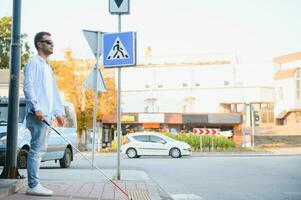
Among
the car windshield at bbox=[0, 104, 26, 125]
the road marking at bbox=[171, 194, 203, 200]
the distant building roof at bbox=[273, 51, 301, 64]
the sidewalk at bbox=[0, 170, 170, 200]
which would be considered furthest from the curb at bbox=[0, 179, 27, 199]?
the distant building roof at bbox=[273, 51, 301, 64]

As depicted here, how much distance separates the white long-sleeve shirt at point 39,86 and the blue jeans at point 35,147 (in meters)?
0.17

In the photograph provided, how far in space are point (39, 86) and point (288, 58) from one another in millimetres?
61066

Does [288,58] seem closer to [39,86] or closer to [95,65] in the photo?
[95,65]

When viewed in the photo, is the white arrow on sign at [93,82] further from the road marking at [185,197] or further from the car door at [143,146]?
the car door at [143,146]

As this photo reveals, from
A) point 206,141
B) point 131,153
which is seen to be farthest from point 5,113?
point 206,141

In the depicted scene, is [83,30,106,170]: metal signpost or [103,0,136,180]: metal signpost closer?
[103,0,136,180]: metal signpost

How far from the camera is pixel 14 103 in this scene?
754 cm

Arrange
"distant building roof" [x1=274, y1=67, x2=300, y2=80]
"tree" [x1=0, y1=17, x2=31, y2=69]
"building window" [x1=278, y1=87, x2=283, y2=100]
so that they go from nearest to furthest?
1. "tree" [x1=0, y1=17, x2=31, y2=69]
2. "distant building roof" [x1=274, y1=67, x2=300, y2=80]
3. "building window" [x1=278, y1=87, x2=283, y2=100]

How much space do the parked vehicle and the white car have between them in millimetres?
12036

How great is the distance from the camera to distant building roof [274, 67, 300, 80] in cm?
6109

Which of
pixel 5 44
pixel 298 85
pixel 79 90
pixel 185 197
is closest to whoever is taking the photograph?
pixel 185 197

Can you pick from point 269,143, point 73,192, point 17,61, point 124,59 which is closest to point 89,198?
point 73,192

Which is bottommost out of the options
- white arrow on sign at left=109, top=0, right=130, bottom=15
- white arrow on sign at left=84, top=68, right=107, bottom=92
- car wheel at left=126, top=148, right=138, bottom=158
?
car wheel at left=126, top=148, right=138, bottom=158

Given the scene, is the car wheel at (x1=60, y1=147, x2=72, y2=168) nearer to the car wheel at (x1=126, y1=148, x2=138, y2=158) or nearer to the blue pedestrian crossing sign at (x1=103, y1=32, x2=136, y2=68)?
the blue pedestrian crossing sign at (x1=103, y1=32, x2=136, y2=68)
